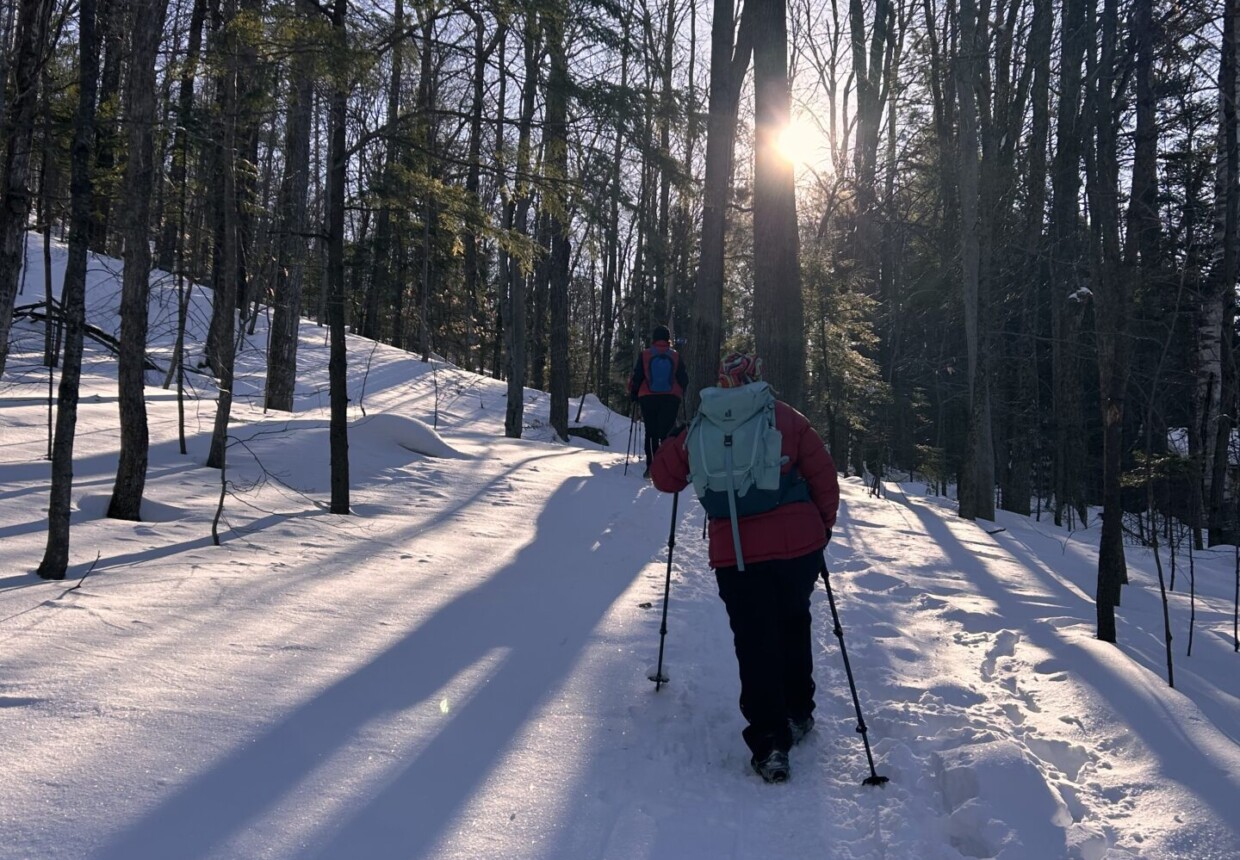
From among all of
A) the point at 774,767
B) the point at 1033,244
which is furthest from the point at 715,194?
the point at 774,767

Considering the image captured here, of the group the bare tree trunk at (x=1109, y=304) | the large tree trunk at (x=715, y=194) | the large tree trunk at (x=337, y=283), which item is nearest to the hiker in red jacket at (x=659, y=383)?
the large tree trunk at (x=715, y=194)

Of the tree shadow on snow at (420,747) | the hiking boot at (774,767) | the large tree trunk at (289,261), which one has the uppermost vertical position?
the large tree trunk at (289,261)

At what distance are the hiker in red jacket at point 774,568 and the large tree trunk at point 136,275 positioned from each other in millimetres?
4970

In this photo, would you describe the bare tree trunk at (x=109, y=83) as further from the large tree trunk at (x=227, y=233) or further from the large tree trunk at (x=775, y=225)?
the large tree trunk at (x=775, y=225)

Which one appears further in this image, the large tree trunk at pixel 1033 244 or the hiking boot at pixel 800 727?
the large tree trunk at pixel 1033 244

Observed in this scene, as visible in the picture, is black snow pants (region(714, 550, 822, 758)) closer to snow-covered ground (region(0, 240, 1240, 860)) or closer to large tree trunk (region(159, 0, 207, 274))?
snow-covered ground (region(0, 240, 1240, 860))

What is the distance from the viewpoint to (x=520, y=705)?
428cm

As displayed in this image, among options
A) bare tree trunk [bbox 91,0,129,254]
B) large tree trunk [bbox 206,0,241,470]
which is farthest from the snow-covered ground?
bare tree trunk [bbox 91,0,129,254]

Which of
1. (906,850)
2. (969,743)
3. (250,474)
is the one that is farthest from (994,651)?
(250,474)

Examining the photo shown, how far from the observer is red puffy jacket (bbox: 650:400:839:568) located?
12.8 feet

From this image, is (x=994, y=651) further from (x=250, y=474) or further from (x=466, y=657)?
(x=250, y=474)

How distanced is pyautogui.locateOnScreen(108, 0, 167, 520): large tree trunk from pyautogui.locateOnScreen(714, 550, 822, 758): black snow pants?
5.21 metres

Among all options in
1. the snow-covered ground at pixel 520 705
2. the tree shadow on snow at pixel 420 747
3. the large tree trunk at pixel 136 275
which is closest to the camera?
the tree shadow on snow at pixel 420 747

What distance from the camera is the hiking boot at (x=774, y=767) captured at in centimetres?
373
